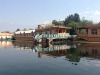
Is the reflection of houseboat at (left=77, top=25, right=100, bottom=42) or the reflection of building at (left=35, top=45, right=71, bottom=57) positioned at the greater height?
the reflection of houseboat at (left=77, top=25, right=100, bottom=42)

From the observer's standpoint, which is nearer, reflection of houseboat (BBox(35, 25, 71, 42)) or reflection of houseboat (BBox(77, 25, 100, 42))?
reflection of houseboat (BBox(35, 25, 71, 42))

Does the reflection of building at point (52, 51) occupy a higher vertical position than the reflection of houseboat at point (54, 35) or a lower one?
lower

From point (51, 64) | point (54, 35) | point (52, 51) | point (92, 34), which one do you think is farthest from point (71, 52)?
point (92, 34)

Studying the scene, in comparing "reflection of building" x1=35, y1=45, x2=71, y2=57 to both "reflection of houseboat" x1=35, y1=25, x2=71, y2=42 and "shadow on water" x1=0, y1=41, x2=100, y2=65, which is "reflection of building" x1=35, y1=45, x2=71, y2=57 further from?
"reflection of houseboat" x1=35, y1=25, x2=71, y2=42

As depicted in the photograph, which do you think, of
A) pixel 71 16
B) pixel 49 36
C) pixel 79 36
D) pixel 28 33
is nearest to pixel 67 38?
pixel 79 36

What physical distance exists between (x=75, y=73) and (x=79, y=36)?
41.7 metres

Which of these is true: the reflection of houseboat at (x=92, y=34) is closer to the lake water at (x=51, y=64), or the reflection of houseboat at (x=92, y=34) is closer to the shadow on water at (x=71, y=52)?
the shadow on water at (x=71, y=52)

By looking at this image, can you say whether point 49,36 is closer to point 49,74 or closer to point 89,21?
point 49,74

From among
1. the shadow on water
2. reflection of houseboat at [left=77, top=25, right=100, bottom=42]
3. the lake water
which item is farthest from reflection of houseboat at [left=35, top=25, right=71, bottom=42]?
the lake water

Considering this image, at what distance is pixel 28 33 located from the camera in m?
81.0

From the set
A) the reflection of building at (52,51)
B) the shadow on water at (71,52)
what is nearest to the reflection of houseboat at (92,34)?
the shadow on water at (71,52)

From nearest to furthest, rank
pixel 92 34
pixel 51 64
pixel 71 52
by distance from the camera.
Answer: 1. pixel 51 64
2. pixel 71 52
3. pixel 92 34

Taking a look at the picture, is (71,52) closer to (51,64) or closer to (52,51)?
(52,51)

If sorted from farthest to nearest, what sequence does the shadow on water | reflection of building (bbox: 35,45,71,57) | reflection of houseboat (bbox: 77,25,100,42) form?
1. reflection of houseboat (bbox: 77,25,100,42)
2. reflection of building (bbox: 35,45,71,57)
3. the shadow on water
